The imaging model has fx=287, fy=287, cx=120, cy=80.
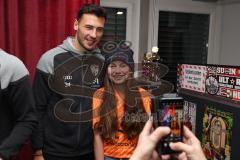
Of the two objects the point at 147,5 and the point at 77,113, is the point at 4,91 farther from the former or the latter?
the point at 147,5

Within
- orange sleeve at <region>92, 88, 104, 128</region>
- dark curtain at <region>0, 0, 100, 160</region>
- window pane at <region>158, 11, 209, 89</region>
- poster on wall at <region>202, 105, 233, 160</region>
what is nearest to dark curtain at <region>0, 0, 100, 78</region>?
dark curtain at <region>0, 0, 100, 160</region>

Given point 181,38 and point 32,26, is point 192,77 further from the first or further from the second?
point 181,38

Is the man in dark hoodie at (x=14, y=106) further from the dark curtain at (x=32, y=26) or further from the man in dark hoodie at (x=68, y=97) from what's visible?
the dark curtain at (x=32, y=26)

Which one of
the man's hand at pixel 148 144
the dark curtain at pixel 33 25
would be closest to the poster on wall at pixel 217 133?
the man's hand at pixel 148 144

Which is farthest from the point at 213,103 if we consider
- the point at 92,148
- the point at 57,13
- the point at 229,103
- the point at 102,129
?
the point at 57,13

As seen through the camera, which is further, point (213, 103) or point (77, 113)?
point (77, 113)

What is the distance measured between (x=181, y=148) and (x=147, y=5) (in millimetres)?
1955

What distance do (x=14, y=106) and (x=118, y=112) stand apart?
1.69 ft

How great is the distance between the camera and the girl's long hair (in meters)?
1.47

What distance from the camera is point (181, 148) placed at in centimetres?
73

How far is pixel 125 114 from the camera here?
1.50m

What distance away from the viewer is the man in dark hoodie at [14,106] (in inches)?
48.3

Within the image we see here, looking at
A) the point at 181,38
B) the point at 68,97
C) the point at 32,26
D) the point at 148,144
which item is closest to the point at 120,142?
the point at 68,97

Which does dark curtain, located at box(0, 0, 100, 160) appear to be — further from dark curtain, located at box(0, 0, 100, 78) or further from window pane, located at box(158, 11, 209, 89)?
window pane, located at box(158, 11, 209, 89)
